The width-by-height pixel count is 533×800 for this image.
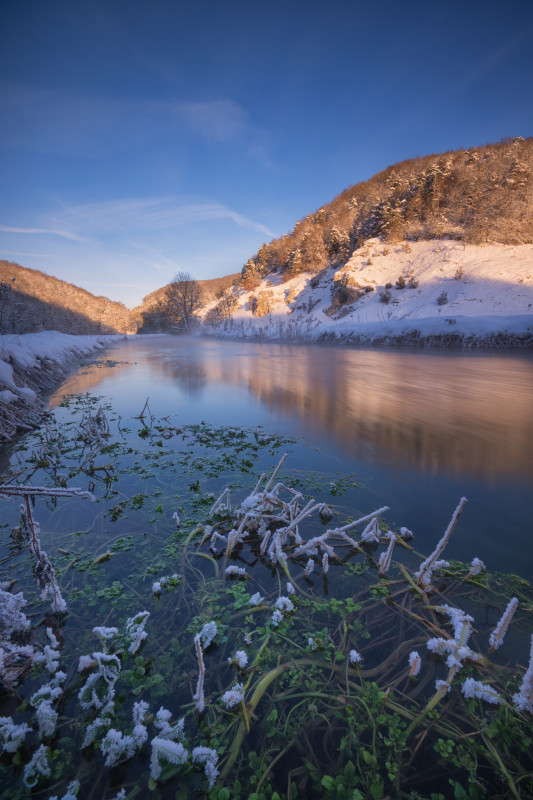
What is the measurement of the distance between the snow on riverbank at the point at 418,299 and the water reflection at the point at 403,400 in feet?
9.90

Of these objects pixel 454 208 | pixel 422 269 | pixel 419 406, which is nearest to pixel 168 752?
pixel 419 406

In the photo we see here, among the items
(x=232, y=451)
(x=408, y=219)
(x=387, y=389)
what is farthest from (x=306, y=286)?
(x=232, y=451)

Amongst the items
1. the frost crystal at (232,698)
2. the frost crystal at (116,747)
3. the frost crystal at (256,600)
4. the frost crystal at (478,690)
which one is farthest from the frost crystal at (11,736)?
the frost crystal at (478,690)

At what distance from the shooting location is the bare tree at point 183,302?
182 ft

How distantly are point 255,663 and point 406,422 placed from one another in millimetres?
4963

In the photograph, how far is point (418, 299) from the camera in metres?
22.7

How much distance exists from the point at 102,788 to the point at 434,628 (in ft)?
5.71

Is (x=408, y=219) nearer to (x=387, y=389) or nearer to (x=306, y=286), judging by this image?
(x=306, y=286)

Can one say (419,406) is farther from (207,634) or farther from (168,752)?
(168,752)

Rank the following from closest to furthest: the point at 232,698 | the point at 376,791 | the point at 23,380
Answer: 1. the point at 376,791
2. the point at 232,698
3. the point at 23,380

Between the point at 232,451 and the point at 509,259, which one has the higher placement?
the point at 509,259

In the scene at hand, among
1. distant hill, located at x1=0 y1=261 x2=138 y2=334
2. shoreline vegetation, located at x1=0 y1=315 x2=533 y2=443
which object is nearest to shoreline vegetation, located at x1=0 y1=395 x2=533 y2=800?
shoreline vegetation, located at x1=0 y1=315 x2=533 y2=443

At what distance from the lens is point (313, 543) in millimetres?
2262

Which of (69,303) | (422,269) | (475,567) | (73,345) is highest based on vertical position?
(69,303)
